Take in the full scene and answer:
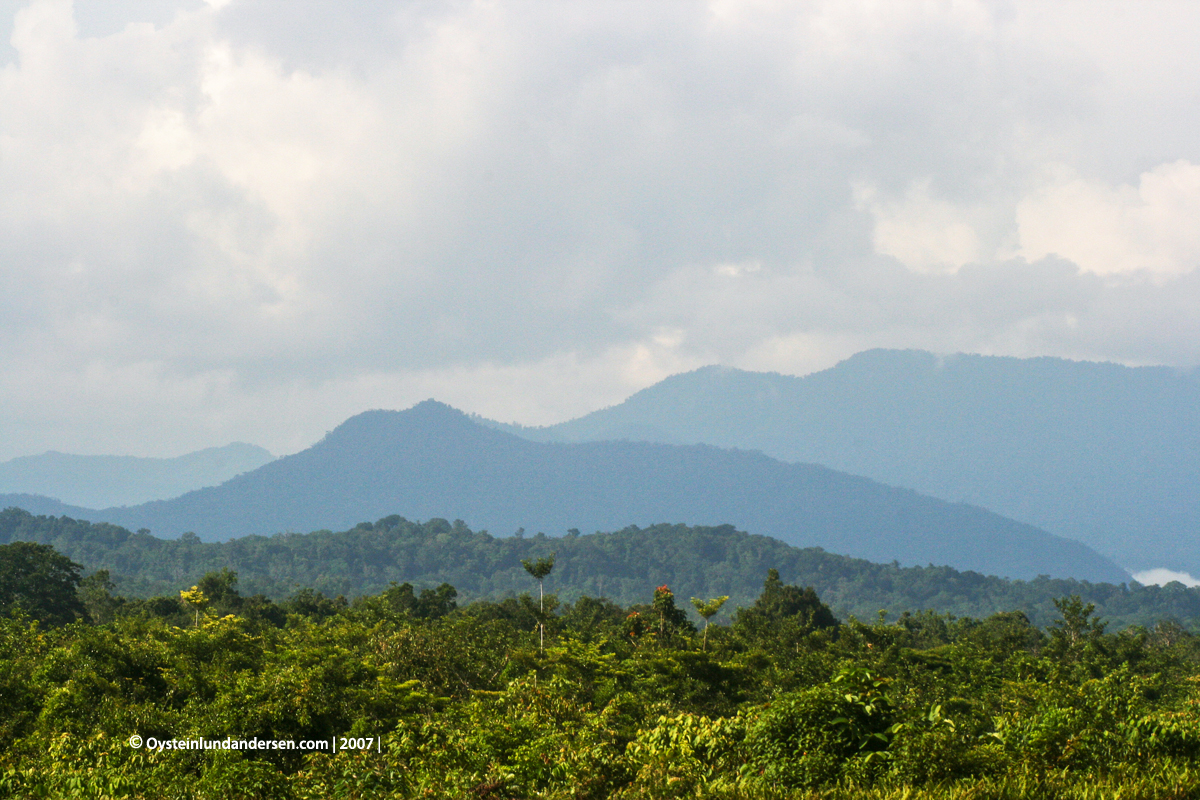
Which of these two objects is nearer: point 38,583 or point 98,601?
point 38,583

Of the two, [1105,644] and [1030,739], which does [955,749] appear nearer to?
[1030,739]

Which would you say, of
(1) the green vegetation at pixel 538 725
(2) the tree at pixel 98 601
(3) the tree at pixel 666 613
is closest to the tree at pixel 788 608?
(3) the tree at pixel 666 613

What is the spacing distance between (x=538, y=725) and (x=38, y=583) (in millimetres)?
51688

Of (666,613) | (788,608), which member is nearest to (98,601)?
(666,613)

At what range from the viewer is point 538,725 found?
1823 centimetres

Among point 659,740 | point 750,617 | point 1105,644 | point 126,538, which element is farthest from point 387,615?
point 126,538

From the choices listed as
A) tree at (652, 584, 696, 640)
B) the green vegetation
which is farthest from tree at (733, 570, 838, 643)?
the green vegetation

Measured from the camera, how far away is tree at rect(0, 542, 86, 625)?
5388 cm

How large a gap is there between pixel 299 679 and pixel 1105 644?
2080 inches

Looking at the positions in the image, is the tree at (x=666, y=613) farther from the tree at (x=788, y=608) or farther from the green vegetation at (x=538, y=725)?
the tree at (x=788, y=608)

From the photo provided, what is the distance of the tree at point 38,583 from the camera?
177 ft

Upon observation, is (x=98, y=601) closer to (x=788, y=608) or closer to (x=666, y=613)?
(x=666, y=613)

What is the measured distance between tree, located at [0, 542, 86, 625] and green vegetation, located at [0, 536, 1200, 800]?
20965 mm

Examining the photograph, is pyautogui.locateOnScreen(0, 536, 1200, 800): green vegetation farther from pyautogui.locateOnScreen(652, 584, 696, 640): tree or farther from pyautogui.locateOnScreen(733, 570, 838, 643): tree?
pyautogui.locateOnScreen(733, 570, 838, 643): tree
